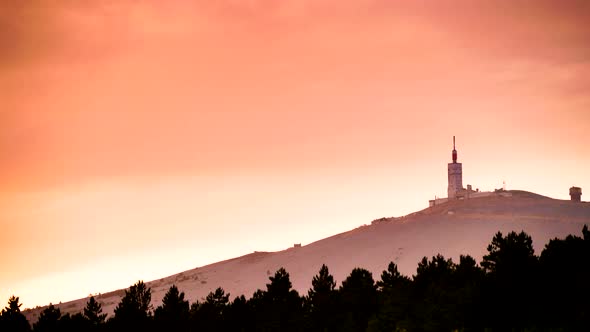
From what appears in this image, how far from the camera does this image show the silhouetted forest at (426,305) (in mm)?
84312

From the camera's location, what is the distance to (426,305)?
285 feet

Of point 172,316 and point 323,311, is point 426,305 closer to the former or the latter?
point 323,311

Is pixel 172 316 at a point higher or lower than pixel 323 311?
higher

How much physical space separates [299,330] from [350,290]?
10749mm

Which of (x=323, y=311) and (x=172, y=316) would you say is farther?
(x=172, y=316)

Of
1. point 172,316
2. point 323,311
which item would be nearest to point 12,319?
point 172,316

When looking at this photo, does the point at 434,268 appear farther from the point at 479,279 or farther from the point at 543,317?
the point at 543,317

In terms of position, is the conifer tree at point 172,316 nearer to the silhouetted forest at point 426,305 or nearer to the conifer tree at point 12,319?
the silhouetted forest at point 426,305

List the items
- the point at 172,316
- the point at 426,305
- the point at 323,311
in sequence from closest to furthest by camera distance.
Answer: the point at 426,305 < the point at 323,311 < the point at 172,316

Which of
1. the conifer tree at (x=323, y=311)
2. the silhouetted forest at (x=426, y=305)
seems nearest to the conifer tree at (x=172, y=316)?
the silhouetted forest at (x=426, y=305)

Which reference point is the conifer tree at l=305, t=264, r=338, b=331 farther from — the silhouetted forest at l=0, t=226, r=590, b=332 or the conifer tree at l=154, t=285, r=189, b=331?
the conifer tree at l=154, t=285, r=189, b=331

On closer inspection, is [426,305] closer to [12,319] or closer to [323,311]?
[323,311]

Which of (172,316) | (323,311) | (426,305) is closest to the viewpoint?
(426,305)

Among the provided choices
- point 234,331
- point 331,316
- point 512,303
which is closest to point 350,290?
point 331,316
